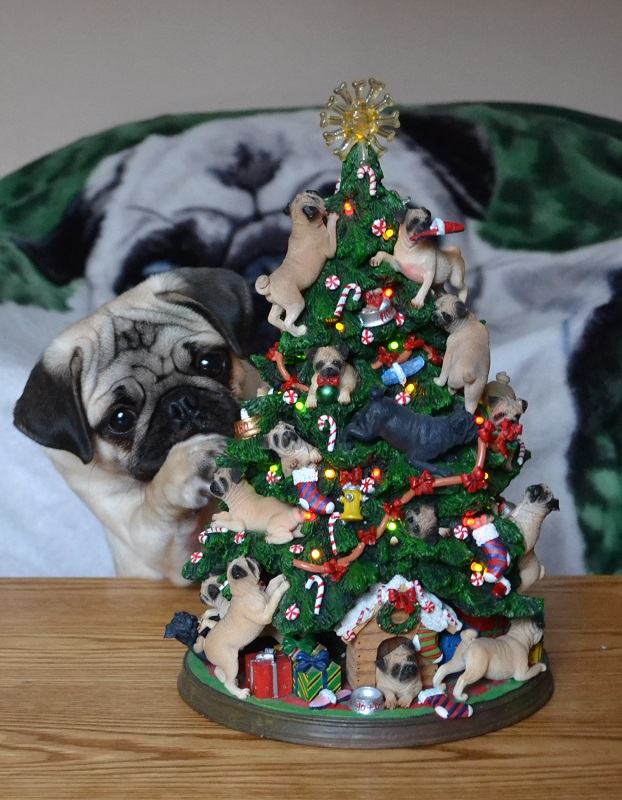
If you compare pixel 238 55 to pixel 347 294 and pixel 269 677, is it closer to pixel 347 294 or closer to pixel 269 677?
pixel 347 294

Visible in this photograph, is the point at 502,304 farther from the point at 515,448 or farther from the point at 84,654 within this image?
the point at 84,654

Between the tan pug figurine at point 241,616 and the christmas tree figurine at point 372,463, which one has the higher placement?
the christmas tree figurine at point 372,463

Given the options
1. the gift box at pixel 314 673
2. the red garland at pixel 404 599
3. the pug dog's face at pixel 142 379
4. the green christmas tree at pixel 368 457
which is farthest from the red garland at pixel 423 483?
the pug dog's face at pixel 142 379

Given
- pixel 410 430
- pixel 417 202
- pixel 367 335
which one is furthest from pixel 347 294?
pixel 417 202

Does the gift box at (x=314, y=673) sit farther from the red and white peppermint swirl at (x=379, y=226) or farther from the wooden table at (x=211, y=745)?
the red and white peppermint swirl at (x=379, y=226)

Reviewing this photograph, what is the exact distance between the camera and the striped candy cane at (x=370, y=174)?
1.21 m

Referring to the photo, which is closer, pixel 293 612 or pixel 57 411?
pixel 293 612

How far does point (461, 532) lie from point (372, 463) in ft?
0.41

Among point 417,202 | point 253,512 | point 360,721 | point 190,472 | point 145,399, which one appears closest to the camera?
point 360,721

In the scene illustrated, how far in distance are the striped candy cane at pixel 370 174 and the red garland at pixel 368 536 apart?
380 millimetres

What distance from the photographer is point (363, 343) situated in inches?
47.4

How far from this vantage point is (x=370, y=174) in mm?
1211

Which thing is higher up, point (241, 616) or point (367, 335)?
point (367, 335)

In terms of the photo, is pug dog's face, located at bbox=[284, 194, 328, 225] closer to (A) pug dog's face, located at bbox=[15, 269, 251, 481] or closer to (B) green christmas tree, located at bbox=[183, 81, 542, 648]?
(B) green christmas tree, located at bbox=[183, 81, 542, 648]
